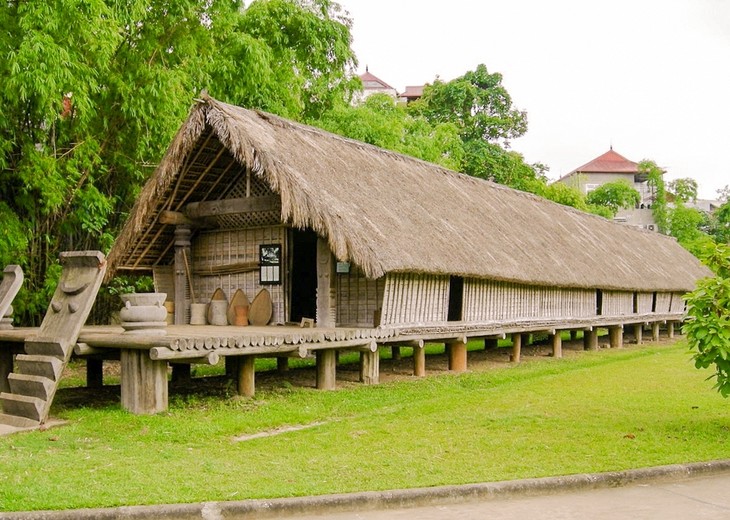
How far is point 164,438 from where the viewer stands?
7.79 m

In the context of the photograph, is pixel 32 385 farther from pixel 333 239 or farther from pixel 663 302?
pixel 663 302

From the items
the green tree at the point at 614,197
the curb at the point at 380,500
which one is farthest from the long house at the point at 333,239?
the green tree at the point at 614,197

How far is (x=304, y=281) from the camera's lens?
16.1 metres

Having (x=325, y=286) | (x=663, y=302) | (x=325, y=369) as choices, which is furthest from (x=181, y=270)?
(x=663, y=302)

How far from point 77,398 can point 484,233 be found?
8561 millimetres

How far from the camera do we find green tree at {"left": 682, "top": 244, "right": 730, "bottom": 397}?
7398 millimetres

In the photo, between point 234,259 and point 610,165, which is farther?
point 610,165

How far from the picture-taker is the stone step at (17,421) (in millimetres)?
8380

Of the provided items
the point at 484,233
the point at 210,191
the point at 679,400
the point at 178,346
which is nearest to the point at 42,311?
the point at 210,191

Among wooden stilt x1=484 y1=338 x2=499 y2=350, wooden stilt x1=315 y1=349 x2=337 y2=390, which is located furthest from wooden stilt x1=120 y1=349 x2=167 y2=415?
wooden stilt x1=484 y1=338 x2=499 y2=350

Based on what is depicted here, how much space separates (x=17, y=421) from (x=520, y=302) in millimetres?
10896

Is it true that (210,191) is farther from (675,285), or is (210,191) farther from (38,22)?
(675,285)

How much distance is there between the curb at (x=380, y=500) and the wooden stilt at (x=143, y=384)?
4.02 meters

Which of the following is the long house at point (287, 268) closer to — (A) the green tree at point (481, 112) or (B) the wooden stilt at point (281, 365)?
(B) the wooden stilt at point (281, 365)
